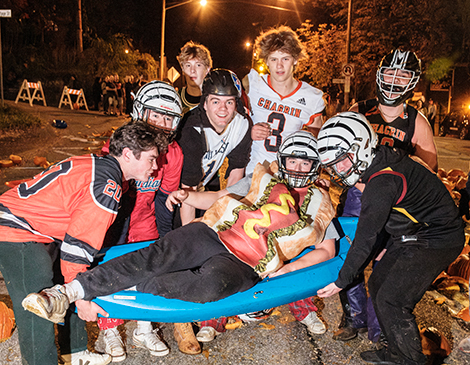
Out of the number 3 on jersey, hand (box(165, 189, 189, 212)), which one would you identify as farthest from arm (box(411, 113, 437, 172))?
hand (box(165, 189, 189, 212))

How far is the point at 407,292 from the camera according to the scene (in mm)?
3303

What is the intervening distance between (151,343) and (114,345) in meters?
0.30

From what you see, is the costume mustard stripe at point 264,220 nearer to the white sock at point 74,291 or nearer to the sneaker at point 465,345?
the white sock at point 74,291

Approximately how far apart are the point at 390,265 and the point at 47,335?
2.63 meters

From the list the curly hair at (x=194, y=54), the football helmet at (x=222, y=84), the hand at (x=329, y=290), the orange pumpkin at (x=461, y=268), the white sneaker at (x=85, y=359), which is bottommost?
the white sneaker at (x=85, y=359)

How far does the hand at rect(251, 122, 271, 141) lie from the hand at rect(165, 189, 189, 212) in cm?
95

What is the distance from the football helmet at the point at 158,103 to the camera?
4.01 metres

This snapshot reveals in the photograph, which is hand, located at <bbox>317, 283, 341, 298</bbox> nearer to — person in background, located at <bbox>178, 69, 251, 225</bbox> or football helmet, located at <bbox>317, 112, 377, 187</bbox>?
football helmet, located at <bbox>317, 112, 377, 187</bbox>

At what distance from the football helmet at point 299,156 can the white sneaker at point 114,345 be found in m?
2.01

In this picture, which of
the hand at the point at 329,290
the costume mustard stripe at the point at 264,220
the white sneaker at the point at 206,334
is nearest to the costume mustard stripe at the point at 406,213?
the hand at the point at 329,290

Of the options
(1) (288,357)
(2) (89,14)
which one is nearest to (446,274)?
(1) (288,357)

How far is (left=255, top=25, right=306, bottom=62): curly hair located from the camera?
181 inches

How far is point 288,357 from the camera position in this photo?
363cm

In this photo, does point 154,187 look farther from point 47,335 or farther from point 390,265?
point 390,265
